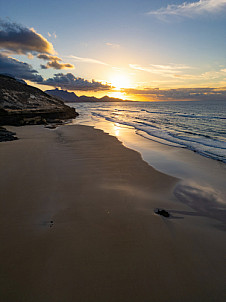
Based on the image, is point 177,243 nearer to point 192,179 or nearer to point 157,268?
point 157,268

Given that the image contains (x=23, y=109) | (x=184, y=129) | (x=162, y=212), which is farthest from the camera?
(x=23, y=109)

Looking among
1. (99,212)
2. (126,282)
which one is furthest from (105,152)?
(126,282)

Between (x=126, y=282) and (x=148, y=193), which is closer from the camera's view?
(x=126, y=282)

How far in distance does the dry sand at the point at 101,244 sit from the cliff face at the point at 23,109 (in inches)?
714

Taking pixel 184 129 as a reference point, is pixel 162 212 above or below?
above

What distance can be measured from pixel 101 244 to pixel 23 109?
26546 millimetres

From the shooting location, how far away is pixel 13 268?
2.58 metres

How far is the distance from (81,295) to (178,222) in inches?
110

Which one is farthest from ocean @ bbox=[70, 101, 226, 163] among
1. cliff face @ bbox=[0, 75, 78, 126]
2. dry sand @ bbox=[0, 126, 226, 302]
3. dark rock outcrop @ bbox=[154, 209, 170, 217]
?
dry sand @ bbox=[0, 126, 226, 302]

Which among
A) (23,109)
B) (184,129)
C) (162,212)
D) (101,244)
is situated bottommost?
(184,129)

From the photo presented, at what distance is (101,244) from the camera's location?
10.3 feet

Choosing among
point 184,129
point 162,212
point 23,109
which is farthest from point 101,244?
point 23,109

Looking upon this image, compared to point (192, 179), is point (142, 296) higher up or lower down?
higher up

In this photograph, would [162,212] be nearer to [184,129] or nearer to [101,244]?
[101,244]
